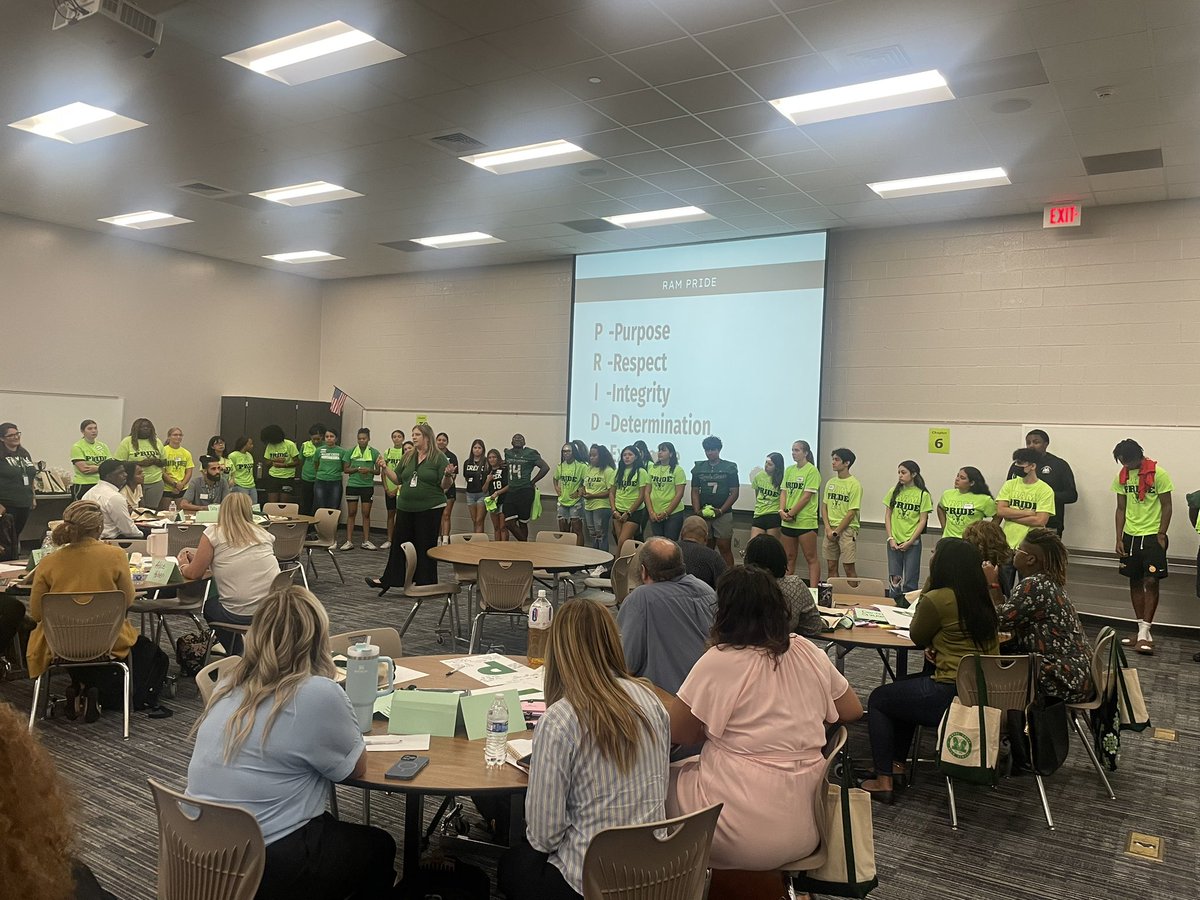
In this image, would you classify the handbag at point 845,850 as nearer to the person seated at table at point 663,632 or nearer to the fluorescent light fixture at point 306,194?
the person seated at table at point 663,632

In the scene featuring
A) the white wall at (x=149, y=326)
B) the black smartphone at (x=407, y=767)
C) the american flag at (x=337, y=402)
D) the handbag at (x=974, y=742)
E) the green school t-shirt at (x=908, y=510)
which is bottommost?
the handbag at (x=974, y=742)

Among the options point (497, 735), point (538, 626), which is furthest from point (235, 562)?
point (497, 735)

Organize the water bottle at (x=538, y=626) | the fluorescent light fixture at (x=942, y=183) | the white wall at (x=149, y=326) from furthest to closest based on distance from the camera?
the white wall at (x=149, y=326) < the fluorescent light fixture at (x=942, y=183) < the water bottle at (x=538, y=626)

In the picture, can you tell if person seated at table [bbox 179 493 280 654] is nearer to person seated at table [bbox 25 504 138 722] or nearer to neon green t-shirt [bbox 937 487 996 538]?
person seated at table [bbox 25 504 138 722]

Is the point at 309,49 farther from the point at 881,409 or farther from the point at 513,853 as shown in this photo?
the point at 881,409

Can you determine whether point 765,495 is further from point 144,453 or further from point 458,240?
point 144,453

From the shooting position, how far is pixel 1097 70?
5.34 meters

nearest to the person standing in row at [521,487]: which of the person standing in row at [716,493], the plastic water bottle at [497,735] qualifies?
the person standing in row at [716,493]

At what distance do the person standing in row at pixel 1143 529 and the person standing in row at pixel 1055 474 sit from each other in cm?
54

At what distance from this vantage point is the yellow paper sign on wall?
8.96 meters

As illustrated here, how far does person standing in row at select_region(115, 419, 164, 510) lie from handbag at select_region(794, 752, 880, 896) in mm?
8942

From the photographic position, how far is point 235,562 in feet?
16.5

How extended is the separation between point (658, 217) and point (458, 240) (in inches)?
109

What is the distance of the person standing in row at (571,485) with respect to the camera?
10672 mm
